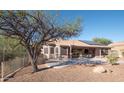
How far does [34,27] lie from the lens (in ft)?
45.9

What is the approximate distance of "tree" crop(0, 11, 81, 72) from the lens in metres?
13.1

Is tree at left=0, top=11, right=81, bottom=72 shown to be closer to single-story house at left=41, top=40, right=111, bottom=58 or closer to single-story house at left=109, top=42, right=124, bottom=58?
single-story house at left=41, top=40, right=111, bottom=58

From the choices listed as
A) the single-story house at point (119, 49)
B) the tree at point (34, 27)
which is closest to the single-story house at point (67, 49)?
the single-story house at point (119, 49)

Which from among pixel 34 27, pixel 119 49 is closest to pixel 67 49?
pixel 119 49

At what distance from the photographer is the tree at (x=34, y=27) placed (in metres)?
13.1

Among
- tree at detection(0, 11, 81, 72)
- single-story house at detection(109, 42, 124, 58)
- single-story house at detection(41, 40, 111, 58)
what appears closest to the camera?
tree at detection(0, 11, 81, 72)

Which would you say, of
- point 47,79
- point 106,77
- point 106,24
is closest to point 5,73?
point 47,79

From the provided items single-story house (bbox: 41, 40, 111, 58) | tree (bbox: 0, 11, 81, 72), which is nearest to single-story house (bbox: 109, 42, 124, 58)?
single-story house (bbox: 41, 40, 111, 58)

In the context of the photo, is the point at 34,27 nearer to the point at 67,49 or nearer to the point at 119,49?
the point at 67,49
